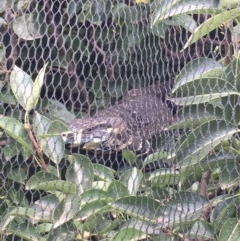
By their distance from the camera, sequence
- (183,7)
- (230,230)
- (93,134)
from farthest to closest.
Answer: (93,134), (183,7), (230,230)

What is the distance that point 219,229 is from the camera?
3.04ft

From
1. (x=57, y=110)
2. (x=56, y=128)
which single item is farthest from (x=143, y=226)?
(x=57, y=110)

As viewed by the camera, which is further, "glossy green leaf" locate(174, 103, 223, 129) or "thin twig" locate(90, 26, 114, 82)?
"thin twig" locate(90, 26, 114, 82)

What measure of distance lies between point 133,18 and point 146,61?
116mm

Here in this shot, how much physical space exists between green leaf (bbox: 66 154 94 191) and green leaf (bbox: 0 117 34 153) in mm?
97

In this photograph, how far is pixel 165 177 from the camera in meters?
0.99

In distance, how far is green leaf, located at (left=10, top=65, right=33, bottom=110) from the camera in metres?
1.03

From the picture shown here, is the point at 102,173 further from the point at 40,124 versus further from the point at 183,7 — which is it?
the point at 183,7

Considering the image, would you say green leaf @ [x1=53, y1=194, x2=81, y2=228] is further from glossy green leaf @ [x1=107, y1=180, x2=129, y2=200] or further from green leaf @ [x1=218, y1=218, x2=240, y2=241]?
green leaf @ [x1=218, y1=218, x2=240, y2=241]

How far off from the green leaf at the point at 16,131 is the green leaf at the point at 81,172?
10cm

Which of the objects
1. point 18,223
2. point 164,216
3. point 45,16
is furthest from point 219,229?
point 45,16

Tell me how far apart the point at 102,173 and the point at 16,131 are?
0.20 m

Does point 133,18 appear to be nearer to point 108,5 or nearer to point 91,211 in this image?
point 108,5

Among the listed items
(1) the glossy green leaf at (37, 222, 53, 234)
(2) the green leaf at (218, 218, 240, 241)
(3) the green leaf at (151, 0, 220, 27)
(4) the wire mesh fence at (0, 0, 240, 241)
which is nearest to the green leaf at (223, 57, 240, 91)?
(4) the wire mesh fence at (0, 0, 240, 241)
